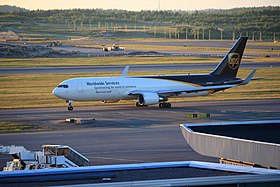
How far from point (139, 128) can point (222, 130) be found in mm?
22240

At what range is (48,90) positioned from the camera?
9162 cm

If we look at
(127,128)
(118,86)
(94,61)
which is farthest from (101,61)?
(127,128)

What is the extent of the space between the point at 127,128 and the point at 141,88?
43.1ft

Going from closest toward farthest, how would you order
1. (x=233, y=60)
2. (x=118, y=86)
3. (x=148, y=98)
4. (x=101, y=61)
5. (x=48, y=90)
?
(x=148, y=98)
(x=118, y=86)
(x=233, y=60)
(x=48, y=90)
(x=101, y=61)

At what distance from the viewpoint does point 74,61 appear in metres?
139

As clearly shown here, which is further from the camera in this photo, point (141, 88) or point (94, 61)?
point (94, 61)

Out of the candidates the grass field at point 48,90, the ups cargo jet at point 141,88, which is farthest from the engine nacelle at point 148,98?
the grass field at point 48,90

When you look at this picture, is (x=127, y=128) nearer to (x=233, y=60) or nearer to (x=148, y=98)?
(x=148, y=98)

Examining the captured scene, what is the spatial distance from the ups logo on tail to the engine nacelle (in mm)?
9551

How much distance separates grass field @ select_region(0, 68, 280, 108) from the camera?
81250 millimetres

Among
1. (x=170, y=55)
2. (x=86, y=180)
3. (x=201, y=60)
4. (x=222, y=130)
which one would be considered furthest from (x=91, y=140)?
(x=170, y=55)

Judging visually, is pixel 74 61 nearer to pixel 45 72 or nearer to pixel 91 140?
pixel 45 72

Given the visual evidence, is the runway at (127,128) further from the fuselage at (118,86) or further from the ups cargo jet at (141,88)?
the fuselage at (118,86)

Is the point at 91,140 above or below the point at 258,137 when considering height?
below
